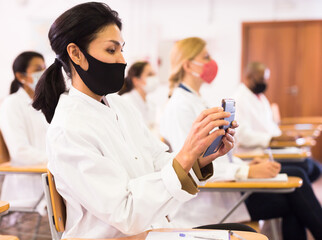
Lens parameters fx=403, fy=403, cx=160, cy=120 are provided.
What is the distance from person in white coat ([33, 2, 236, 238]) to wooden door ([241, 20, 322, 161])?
19.0ft

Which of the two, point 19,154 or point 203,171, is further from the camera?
point 19,154

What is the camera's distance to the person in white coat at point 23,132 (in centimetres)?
270

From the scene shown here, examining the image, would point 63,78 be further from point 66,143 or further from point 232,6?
point 232,6

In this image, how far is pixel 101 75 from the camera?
139 centimetres

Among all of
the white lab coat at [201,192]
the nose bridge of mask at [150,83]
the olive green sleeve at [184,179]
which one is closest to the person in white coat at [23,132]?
the white lab coat at [201,192]

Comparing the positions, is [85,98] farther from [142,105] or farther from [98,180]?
[142,105]

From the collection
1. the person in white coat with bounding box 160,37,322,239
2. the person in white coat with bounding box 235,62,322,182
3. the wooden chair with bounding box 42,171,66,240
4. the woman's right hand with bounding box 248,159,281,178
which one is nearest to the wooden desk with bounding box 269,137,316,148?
the person in white coat with bounding box 235,62,322,182

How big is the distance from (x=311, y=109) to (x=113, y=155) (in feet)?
20.3

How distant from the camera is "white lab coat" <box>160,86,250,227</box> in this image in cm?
213

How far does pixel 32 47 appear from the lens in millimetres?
6645

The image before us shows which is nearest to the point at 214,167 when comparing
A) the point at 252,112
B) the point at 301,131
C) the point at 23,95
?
the point at 23,95

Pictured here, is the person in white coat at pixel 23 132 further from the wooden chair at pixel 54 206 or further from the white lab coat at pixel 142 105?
the white lab coat at pixel 142 105

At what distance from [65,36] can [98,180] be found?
0.49 metres

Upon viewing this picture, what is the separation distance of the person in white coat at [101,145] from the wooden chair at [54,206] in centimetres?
2
